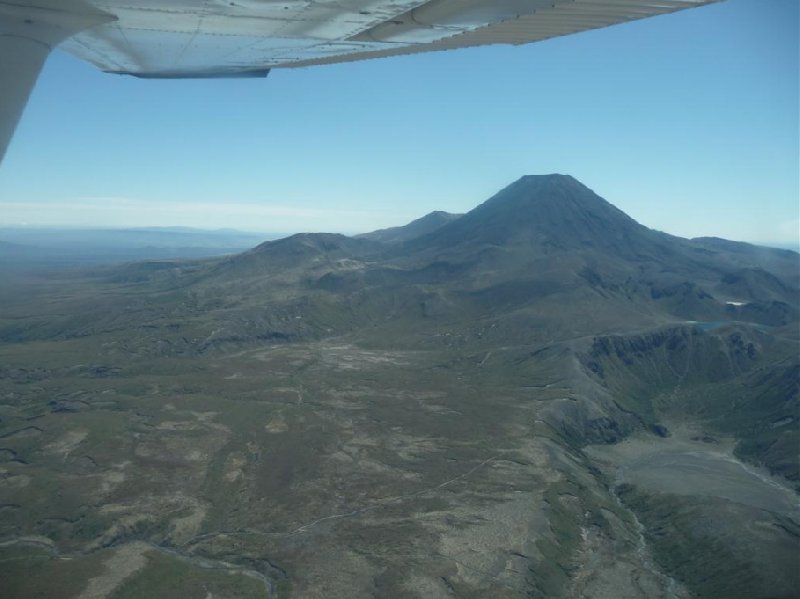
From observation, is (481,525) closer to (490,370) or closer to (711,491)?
(711,491)

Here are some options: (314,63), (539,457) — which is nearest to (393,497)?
(539,457)

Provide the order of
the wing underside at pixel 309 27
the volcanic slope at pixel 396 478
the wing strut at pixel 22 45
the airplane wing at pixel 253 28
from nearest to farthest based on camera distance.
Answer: the wing strut at pixel 22 45
the airplane wing at pixel 253 28
the wing underside at pixel 309 27
the volcanic slope at pixel 396 478

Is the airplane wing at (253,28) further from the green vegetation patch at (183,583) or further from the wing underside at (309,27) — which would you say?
the green vegetation patch at (183,583)

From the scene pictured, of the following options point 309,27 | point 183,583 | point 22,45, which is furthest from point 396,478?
point 22,45

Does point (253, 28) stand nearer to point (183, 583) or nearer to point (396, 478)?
point (183, 583)

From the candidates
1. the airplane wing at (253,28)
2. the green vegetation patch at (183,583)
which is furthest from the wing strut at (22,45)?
the green vegetation patch at (183,583)

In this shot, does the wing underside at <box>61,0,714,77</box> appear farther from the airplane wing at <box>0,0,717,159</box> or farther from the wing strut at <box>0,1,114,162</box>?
the wing strut at <box>0,1,114,162</box>
